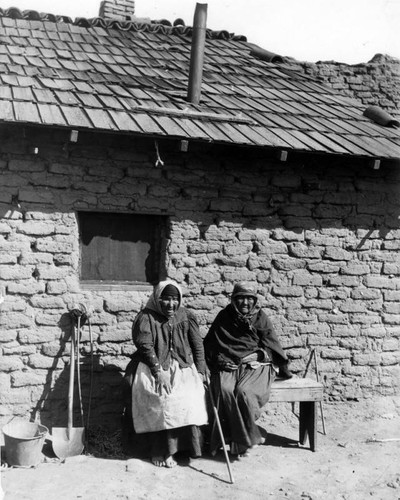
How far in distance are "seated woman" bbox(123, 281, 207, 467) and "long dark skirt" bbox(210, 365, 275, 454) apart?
0.53 ft

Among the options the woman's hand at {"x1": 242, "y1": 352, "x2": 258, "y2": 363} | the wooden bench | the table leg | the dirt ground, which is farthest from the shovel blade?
the table leg

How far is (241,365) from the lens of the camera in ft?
19.5

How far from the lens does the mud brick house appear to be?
592cm

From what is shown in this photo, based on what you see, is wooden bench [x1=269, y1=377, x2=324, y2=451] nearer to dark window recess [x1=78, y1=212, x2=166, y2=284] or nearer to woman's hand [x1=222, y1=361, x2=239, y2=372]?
woman's hand [x1=222, y1=361, x2=239, y2=372]

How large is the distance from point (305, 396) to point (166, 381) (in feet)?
4.37

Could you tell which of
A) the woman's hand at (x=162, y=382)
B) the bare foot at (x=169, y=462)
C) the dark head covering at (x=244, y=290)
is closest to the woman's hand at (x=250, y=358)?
the dark head covering at (x=244, y=290)

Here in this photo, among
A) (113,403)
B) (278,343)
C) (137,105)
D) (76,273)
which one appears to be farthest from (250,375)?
(137,105)

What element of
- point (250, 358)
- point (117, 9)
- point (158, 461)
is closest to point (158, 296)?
point (250, 358)

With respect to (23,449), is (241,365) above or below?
above

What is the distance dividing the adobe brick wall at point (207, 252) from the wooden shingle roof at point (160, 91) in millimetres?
279

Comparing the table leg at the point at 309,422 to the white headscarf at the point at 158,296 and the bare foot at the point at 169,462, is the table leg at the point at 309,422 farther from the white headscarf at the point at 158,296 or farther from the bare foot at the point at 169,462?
the white headscarf at the point at 158,296

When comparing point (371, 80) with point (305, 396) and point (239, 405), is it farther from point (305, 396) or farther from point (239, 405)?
point (239, 405)

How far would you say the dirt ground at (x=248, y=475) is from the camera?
492cm

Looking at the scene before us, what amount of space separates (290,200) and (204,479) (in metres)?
2.88
